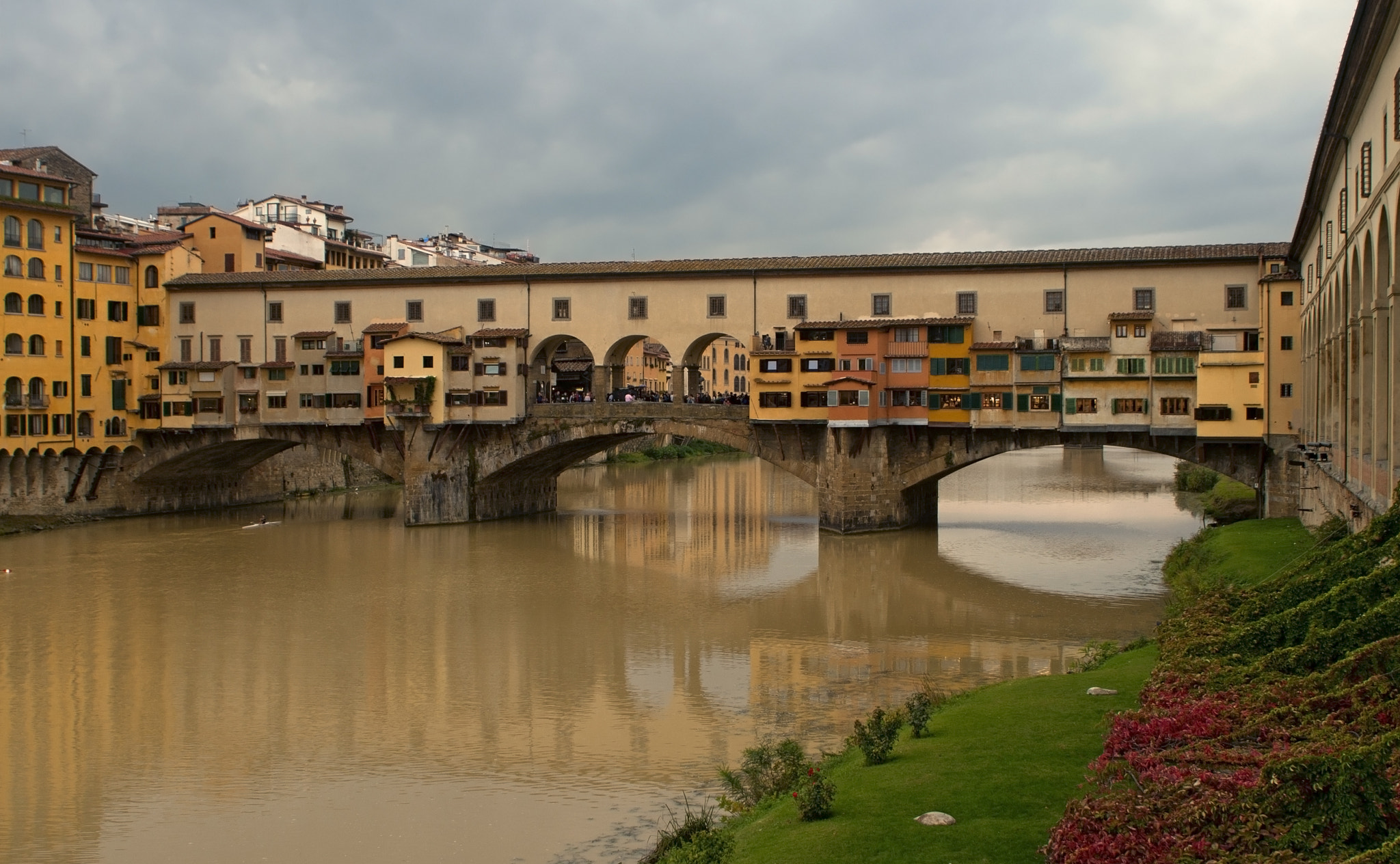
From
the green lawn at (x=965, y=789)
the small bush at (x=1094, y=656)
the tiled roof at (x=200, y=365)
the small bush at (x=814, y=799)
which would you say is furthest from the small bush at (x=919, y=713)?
the tiled roof at (x=200, y=365)

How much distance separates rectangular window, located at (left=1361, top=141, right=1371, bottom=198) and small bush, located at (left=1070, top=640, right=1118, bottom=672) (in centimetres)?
835

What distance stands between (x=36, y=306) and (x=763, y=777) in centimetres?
3937

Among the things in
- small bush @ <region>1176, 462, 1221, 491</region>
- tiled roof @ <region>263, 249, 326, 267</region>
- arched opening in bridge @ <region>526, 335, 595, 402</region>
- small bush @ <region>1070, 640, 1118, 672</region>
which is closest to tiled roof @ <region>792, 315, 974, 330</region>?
arched opening in bridge @ <region>526, 335, 595, 402</region>

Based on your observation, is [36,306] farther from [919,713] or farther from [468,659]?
[919,713]

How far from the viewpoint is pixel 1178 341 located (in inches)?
1433

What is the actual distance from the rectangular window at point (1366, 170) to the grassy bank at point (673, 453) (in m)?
56.5

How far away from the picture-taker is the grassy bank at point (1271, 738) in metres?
7.75

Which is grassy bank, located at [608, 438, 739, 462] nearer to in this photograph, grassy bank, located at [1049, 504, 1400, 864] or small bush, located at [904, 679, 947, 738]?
small bush, located at [904, 679, 947, 738]

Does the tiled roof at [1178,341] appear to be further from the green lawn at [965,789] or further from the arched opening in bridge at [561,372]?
the green lawn at [965,789]

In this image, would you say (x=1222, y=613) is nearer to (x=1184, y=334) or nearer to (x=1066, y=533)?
(x=1184, y=334)

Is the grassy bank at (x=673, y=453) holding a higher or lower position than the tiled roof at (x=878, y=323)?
lower

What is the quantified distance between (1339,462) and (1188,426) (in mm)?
14092

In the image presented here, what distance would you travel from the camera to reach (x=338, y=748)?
18.1m

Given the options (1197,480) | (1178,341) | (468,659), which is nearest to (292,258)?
(468,659)
